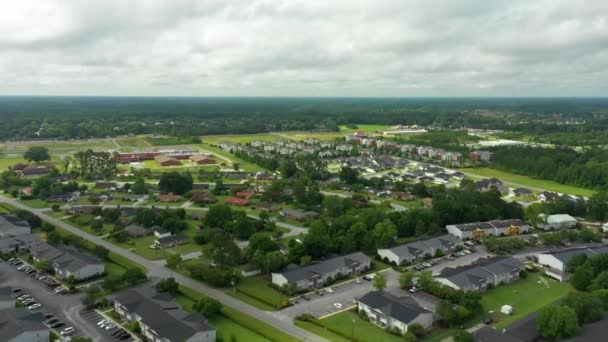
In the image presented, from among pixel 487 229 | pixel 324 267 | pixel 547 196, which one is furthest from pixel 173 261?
pixel 547 196

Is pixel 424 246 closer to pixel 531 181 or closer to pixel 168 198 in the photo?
pixel 168 198

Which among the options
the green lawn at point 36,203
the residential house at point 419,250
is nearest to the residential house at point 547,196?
the residential house at point 419,250

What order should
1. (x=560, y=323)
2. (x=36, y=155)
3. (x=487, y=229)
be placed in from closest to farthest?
(x=560, y=323) → (x=487, y=229) → (x=36, y=155)

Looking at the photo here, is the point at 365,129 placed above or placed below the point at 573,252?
above

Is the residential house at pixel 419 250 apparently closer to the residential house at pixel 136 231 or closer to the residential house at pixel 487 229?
the residential house at pixel 487 229

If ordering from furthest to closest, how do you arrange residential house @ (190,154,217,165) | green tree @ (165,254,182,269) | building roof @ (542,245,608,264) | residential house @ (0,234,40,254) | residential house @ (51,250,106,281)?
residential house @ (190,154,217,165) → residential house @ (0,234,40,254) → building roof @ (542,245,608,264) → green tree @ (165,254,182,269) → residential house @ (51,250,106,281)

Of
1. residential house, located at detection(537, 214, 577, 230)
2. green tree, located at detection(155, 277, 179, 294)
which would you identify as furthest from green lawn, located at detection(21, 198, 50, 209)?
residential house, located at detection(537, 214, 577, 230)

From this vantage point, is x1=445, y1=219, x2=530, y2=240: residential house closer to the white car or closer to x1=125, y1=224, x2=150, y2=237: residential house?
x1=125, y1=224, x2=150, y2=237: residential house
